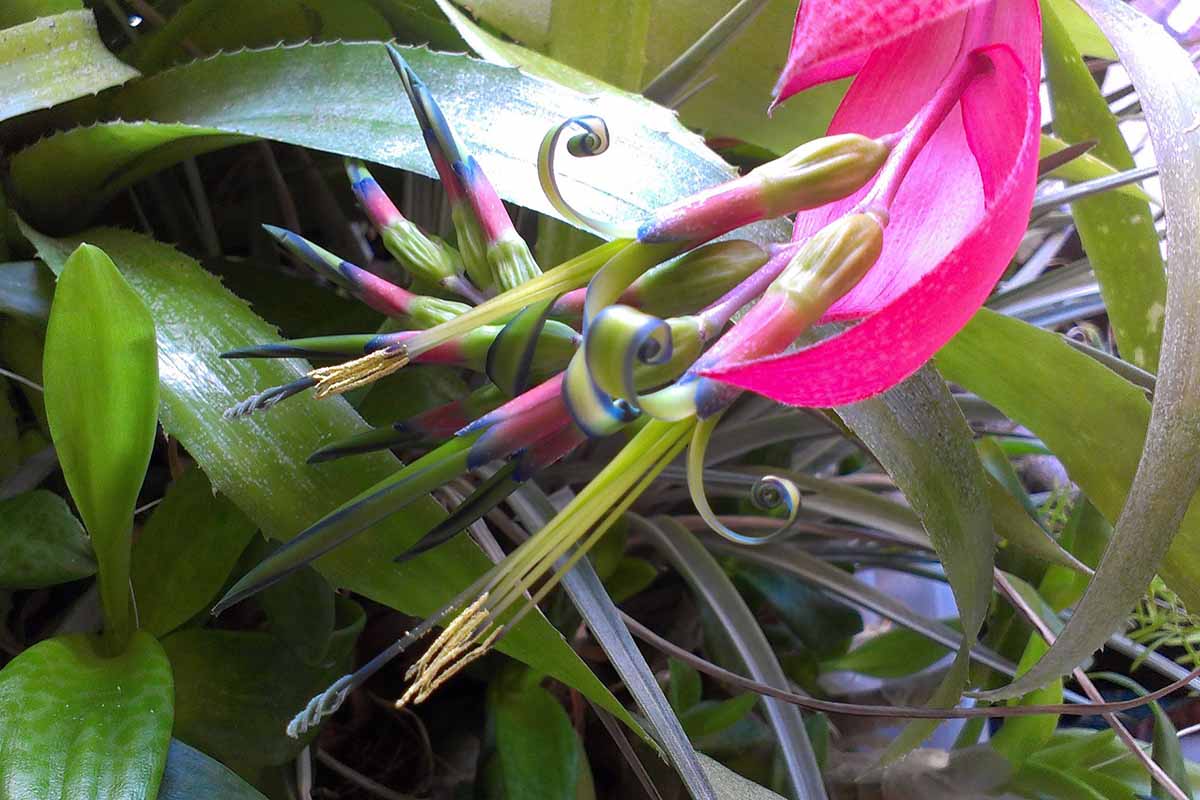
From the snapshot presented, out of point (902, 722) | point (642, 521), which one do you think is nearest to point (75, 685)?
point (642, 521)

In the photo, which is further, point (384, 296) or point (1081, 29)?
point (1081, 29)

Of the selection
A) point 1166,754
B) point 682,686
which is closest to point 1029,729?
point 1166,754

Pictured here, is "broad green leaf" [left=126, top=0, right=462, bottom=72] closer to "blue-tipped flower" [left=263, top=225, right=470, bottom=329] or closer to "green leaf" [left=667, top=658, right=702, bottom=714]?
"blue-tipped flower" [left=263, top=225, right=470, bottom=329]

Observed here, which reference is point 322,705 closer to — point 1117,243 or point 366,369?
point 366,369

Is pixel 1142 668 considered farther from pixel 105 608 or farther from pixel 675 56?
pixel 105 608


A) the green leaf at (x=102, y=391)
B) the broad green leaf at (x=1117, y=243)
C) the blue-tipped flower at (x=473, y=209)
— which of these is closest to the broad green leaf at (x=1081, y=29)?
the broad green leaf at (x=1117, y=243)

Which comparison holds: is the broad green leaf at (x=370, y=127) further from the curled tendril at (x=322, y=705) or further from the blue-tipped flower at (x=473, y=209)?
the curled tendril at (x=322, y=705)
